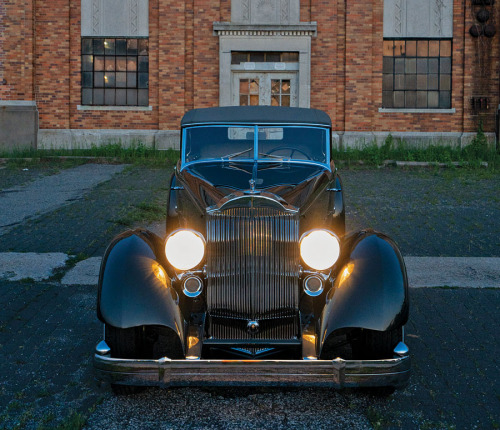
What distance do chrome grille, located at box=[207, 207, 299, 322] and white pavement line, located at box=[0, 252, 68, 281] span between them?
3.18 m

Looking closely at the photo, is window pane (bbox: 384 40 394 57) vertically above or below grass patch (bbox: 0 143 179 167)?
above

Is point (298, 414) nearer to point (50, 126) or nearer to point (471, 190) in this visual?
point (471, 190)

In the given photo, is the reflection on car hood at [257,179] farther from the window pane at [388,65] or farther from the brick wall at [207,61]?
the window pane at [388,65]

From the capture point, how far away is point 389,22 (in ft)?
61.3

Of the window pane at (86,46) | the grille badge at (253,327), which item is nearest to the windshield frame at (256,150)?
the grille badge at (253,327)

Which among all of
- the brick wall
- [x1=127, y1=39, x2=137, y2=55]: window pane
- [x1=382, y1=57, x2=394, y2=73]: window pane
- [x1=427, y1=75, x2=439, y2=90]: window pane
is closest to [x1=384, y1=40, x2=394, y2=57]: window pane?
[x1=382, y1=57, x2=394, y2=73]: window pane

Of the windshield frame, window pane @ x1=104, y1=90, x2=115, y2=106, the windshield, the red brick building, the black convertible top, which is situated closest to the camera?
the windshield frame

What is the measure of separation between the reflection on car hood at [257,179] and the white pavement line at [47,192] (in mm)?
4713

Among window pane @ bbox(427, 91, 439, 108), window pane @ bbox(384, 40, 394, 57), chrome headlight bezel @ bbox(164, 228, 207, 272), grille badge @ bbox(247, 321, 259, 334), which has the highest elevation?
window pane @ bbox(384, 40, 394, 57)

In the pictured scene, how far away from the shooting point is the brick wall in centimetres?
1853

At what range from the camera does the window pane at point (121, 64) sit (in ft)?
62.6

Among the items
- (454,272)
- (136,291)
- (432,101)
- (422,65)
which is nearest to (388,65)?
(422,65)

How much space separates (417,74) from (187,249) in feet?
56.1

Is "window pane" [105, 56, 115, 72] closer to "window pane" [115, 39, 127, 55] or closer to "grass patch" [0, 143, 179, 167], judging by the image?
"window pane" [115, 39, 127, 55]
